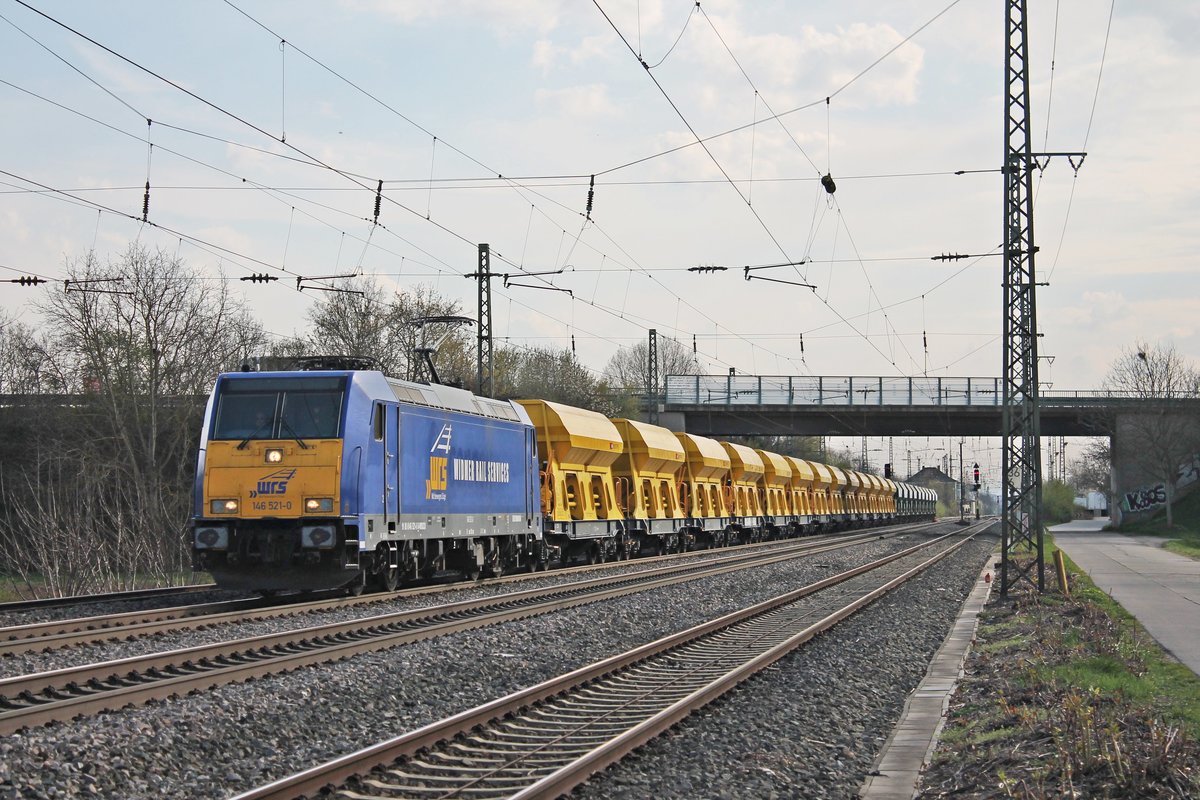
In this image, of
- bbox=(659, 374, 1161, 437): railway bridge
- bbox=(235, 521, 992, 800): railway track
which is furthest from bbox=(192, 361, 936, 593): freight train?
bbox=(659, 374, 1161, 437): railway bridge

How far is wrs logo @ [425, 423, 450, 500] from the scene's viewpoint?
2009 centimetres

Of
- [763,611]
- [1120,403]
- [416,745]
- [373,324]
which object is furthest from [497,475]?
[1120,403]

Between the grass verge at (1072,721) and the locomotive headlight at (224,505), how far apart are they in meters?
10.2

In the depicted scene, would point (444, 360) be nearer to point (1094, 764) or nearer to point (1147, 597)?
point (1147, 597)

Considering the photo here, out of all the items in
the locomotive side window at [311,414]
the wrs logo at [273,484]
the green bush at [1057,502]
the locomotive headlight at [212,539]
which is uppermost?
the locomotive side window at [311,414]

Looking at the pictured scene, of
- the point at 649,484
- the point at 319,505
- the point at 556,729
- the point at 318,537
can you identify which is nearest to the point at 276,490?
the point at 319,505

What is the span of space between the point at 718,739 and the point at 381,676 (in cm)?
382

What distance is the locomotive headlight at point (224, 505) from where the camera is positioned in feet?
56.8

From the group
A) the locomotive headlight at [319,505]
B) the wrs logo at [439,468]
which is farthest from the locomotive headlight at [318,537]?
the wrs logo at [439,468]

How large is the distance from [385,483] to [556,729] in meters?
9.08

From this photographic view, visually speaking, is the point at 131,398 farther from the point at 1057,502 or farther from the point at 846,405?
the point at 1057,502

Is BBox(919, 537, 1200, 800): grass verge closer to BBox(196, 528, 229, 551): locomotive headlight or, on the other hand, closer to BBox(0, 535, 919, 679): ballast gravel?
BBox(0, 535, 919, 679): ballast gravel

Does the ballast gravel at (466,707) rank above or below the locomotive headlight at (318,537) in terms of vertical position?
below

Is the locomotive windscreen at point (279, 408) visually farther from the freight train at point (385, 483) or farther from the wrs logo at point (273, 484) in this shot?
the wrs logo at point (273, 484)
